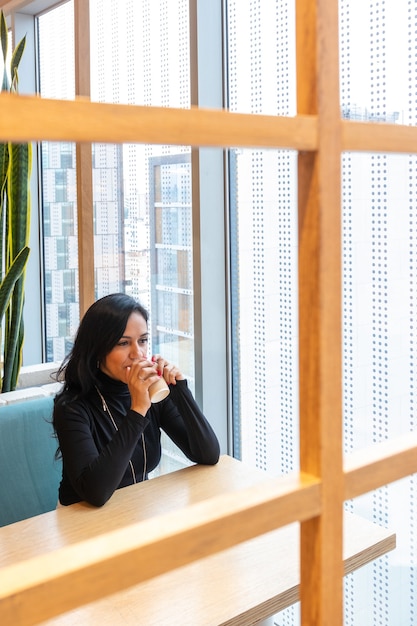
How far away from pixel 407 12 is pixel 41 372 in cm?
171

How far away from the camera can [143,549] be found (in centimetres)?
39

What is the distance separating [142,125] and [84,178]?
2.10 metres

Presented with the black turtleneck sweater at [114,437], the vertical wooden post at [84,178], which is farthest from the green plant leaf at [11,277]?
the black turtleneck sweater at [114,437]

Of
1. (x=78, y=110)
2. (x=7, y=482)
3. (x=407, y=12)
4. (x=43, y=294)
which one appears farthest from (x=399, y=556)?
(x=43, y=294)

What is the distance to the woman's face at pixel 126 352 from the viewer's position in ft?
6.02

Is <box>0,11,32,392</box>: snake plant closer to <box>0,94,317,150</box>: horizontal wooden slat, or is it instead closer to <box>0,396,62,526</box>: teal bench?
<box>0,396,62,526</box>: teal bench

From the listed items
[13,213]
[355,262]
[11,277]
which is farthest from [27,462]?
[355,262]

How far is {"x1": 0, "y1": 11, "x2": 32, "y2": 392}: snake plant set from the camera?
2.41 metres

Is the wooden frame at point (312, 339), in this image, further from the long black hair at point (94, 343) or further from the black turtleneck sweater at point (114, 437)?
the long black hair at point (94, 343)

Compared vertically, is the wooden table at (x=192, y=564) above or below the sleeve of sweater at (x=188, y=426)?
below

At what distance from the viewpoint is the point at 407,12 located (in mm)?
1563

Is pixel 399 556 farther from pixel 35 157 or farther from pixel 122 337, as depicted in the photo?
pixel 35 157

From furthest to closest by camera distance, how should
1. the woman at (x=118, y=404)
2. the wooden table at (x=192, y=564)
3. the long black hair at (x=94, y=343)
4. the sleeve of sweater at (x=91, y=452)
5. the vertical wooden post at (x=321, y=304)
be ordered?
1. the long black hair at (x=94, y=343)
2. the woman at (x=118, y=404)
3. the sleeve of sweater at (x=91, y=452)
4. the wooden table at (x=192, y=564)
5. the vertical wooden post at (x=321, y=304)

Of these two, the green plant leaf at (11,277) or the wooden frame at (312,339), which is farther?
the green plant leaf at (11,277)
